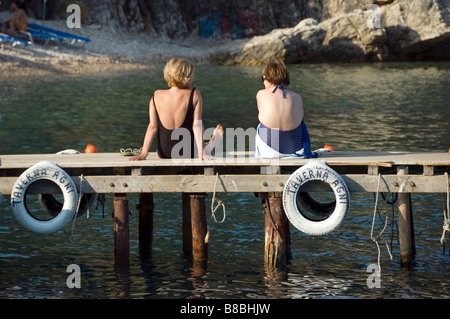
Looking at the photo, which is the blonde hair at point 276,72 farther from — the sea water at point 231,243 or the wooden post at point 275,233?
the sea water at point 231,243

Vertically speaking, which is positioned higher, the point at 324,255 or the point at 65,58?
the point at 65,58

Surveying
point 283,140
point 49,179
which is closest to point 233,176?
point 283,140

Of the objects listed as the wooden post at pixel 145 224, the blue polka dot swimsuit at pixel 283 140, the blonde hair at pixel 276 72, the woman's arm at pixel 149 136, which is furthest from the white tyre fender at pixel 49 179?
the blonde hair at pixel 276 72

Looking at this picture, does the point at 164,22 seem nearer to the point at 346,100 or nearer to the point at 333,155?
the point at 346,100

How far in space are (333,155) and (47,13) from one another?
36756 mm

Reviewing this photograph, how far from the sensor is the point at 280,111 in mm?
12758

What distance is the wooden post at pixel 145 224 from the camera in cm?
1364

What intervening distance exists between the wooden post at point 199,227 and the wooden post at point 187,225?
1.76 feet

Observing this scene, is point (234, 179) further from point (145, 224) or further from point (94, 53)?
point (94, 53)

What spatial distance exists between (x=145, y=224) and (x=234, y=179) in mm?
1949

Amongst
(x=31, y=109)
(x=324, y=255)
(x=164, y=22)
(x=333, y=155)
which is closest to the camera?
(x=333, y=155)
